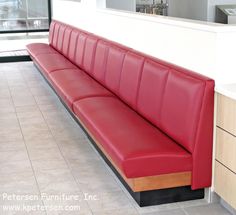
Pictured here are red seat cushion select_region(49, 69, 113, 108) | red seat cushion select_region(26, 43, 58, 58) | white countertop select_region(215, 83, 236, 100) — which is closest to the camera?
white countertop select_region(215, 83, 236, 100)

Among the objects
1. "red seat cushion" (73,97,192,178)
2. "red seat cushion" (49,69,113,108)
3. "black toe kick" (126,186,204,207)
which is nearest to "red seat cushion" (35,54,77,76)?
"red seat cushion" (49,69,113,108)

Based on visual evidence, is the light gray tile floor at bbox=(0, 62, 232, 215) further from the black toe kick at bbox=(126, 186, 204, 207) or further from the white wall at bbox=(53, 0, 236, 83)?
the white wall at bbox=(53, 0, 236, 83)

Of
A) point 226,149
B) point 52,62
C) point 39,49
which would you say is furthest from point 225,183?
point 39,49

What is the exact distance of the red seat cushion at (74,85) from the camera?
4.96m

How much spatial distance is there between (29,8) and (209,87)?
781 cm

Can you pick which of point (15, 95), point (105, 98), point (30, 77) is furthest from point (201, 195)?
point (30, 77)

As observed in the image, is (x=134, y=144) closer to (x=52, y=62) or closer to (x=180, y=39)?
(x=180, y=39)

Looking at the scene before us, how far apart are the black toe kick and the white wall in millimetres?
893

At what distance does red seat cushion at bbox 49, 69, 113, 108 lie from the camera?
4965 millimetres

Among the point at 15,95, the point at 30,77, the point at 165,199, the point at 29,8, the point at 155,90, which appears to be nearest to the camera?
the point at 165,199

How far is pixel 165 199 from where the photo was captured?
11.3 feet

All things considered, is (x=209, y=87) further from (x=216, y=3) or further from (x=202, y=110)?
(x=216, y=3)

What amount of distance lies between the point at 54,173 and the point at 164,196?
3.74 feet

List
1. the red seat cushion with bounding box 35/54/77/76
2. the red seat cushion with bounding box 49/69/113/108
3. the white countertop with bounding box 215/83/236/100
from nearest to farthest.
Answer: the white countertop with bounding box 215/83/236/100, the red seat cushion with bounding box 49/69/113/108, the red seat cushion with bounding box 35/54/77/76
